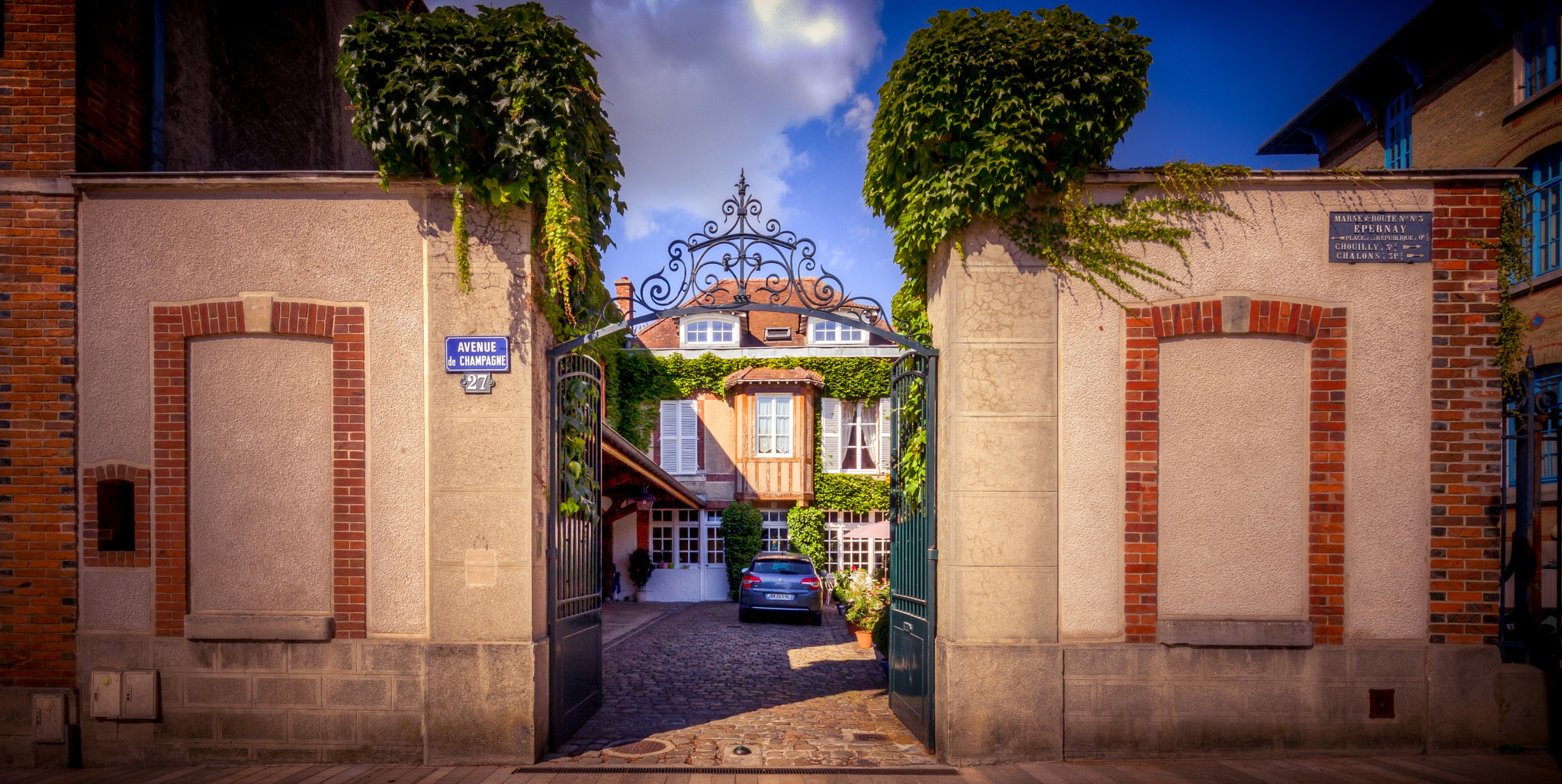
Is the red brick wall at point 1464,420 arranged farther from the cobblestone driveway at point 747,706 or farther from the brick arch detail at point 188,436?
the brick arch detail at point 188,436

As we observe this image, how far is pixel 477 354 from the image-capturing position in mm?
5105

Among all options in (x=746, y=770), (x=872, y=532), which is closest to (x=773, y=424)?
(x=872, y=532)

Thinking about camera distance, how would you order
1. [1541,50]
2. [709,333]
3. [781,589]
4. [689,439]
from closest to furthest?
[1541,50], [781,589], [689,439], [709,333]

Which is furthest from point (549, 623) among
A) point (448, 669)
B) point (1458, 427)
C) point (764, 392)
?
point (764, 392)

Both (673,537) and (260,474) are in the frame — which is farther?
(673,537)

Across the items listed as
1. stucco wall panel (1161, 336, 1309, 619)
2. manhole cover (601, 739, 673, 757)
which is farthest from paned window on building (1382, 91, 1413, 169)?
manhole cover (601, 739, 673, 757)

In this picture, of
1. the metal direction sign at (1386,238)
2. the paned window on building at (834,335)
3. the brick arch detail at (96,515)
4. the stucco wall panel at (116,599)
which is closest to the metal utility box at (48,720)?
the stucco wall panel at (116,599)

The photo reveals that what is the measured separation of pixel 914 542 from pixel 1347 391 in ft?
10.9

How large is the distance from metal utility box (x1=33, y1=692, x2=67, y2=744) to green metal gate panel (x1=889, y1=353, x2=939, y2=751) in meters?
6.21

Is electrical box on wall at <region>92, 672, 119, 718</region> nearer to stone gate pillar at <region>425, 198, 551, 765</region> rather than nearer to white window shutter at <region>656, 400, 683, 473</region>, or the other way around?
stone gate pillar at <region>425, 198, 551, 765</region>

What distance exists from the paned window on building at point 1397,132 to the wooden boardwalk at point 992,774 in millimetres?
14144

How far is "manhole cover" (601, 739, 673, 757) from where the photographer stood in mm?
5281

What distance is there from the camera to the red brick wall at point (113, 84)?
5273 millimetres

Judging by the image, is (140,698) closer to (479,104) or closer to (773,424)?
(479,104)
